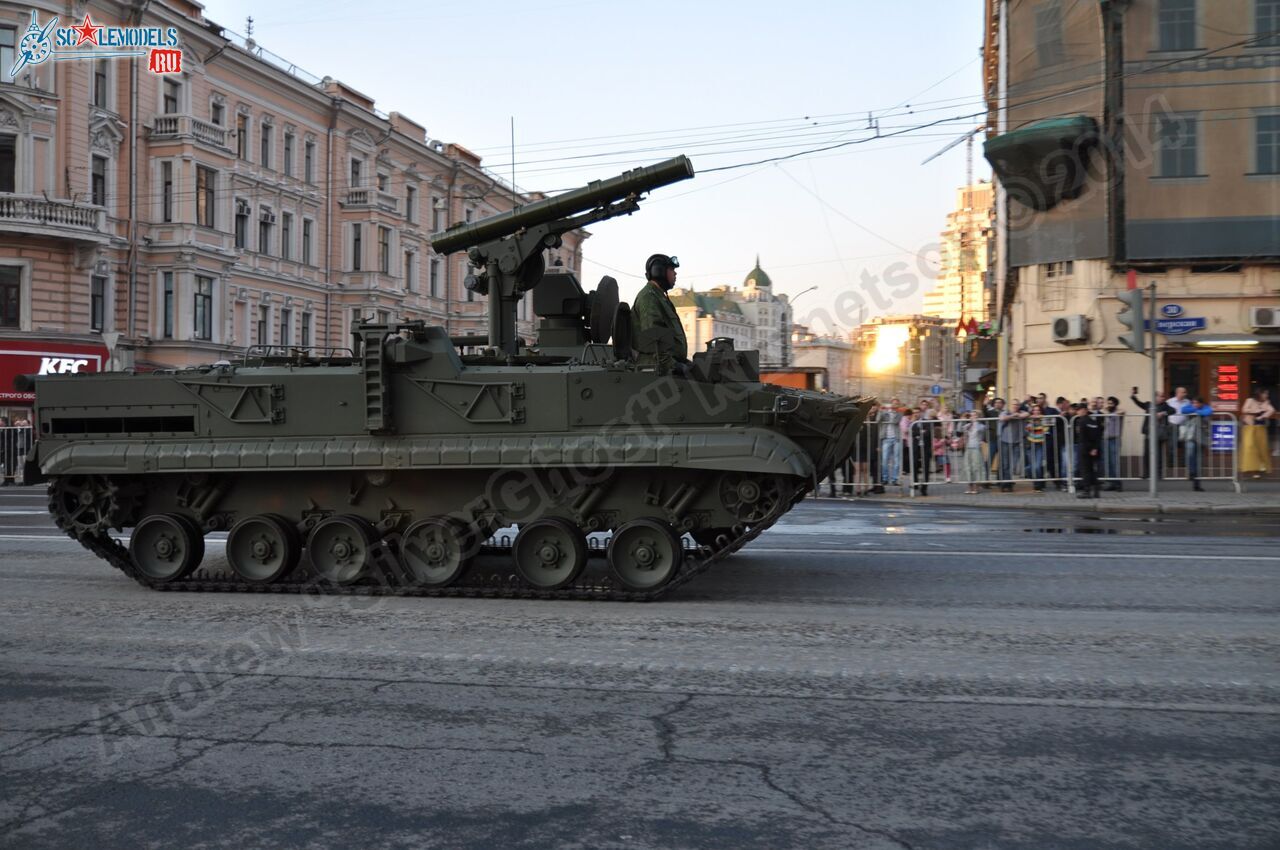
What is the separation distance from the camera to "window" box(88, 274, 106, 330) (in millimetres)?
35750

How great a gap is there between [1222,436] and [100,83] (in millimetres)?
32885

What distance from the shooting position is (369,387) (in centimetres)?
932

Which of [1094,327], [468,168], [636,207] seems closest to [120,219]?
[468,168]

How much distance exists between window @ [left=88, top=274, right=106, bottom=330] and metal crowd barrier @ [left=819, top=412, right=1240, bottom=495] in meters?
25.1

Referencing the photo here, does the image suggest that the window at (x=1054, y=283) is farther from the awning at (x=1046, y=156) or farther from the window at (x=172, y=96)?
the window at (x=172, y=96)

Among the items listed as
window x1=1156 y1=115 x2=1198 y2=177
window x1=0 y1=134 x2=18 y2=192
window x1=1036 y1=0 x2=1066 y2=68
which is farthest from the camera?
window x1=0 y1=134 x2=18 y2=192

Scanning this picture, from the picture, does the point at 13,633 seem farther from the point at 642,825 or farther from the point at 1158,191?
the point at 1158,191

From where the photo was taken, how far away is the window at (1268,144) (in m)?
24.5

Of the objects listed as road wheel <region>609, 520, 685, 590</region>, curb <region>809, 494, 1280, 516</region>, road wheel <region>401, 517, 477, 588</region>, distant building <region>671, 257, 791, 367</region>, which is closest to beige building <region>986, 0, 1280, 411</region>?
curb <region>809, 494, 1280, 516</region>

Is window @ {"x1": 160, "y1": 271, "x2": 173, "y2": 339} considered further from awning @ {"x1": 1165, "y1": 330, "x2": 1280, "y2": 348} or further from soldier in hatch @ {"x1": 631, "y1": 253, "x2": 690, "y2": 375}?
soldier in hatch @ {"x1": 631, "y1": 253, "x2": 690, "y2": 375}

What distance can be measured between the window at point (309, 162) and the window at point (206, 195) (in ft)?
24.7

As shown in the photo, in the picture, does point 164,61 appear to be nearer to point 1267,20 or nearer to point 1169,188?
point 1169,188

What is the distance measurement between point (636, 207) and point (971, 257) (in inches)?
5004

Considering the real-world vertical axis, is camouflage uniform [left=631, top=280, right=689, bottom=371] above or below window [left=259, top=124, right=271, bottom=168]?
below
